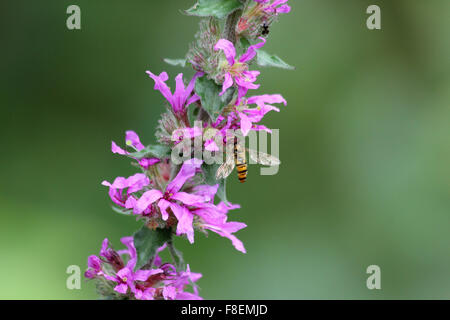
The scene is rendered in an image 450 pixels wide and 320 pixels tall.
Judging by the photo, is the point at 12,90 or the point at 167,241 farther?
the point at 12,90

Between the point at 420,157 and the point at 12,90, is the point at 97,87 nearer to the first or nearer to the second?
the point at 12,90

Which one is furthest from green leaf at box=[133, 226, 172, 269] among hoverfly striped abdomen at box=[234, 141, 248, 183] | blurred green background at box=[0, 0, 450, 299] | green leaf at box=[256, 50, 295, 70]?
blurred green background at box=[0, 0, 450, 299]

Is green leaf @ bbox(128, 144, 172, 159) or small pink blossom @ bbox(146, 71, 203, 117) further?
small pink blossom @ bbox(146, 71, 203, 117)

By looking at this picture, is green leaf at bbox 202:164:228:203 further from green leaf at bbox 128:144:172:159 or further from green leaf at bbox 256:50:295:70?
green leaf at bbox 256:50:295:70

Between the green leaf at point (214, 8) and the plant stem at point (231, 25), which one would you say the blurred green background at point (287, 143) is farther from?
the green leaf at point (214, 8)

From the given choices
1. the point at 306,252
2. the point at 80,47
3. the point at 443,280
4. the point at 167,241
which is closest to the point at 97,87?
the point at 80,47
